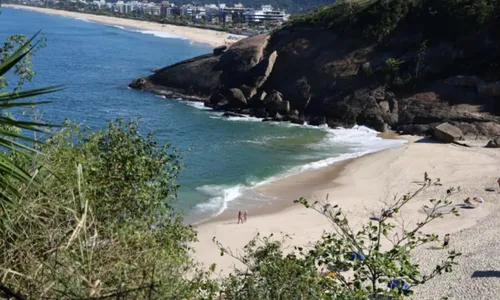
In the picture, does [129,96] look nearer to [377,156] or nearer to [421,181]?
[377,156]

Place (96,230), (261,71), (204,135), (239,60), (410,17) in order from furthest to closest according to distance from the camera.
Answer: (239,60) → (261,71) → (410,17) → (204,135) → (96,230)

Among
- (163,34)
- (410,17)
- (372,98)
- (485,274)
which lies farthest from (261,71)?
(163,34)

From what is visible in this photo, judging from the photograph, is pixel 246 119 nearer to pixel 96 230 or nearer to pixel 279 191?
pixel 279 191

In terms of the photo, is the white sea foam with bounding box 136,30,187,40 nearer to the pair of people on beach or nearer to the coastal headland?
the coastal headland

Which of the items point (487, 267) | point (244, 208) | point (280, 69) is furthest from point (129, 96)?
point (487, 267)

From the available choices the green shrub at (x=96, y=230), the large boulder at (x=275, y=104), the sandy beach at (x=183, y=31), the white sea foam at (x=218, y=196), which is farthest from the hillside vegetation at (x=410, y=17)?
the sandy beach at (x=183, y=31)

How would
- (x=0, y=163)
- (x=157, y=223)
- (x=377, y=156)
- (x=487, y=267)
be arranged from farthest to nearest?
1. (x=377, y=156)
2. (x=487, y=267)
3. (x=157, y=223)
4. (x=0, y=163)

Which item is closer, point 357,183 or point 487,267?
point 487,267

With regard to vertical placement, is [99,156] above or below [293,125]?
above
